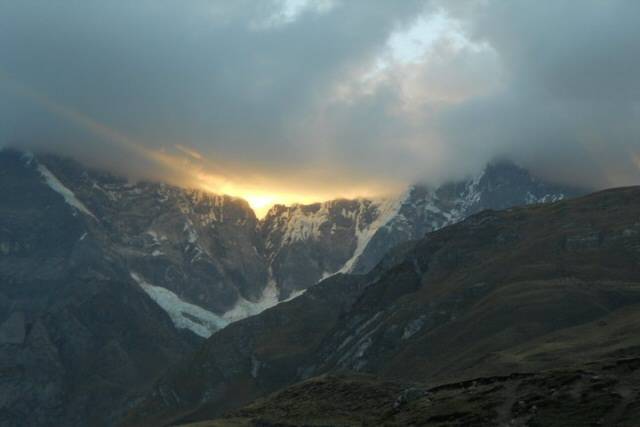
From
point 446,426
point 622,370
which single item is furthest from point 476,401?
point 622,370

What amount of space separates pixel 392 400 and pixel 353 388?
71.6 feet

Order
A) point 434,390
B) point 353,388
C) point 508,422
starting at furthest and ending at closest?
1. point 353,388
2. point 434,390
3. point 508,422

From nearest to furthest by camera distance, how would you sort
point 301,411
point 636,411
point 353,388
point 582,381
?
1. point 636,411
2. point 582,381
3. point 301,411
4. point 353,388

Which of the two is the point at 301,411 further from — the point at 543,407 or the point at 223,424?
the point at 543,407

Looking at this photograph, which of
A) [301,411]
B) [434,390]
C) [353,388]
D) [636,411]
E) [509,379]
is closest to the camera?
[636,411]

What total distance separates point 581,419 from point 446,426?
20.0 m

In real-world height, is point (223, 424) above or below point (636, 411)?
above

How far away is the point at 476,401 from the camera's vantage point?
131 m

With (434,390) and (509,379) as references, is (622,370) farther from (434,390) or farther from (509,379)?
(434,390)

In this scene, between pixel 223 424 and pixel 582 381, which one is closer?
pixel 582 381

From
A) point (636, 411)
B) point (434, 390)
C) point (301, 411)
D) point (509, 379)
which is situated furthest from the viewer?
point (301, 411)

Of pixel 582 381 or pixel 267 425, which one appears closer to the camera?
pixel 582 381

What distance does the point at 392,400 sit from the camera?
6407 inches

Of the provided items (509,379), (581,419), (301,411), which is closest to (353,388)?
(301,411)
